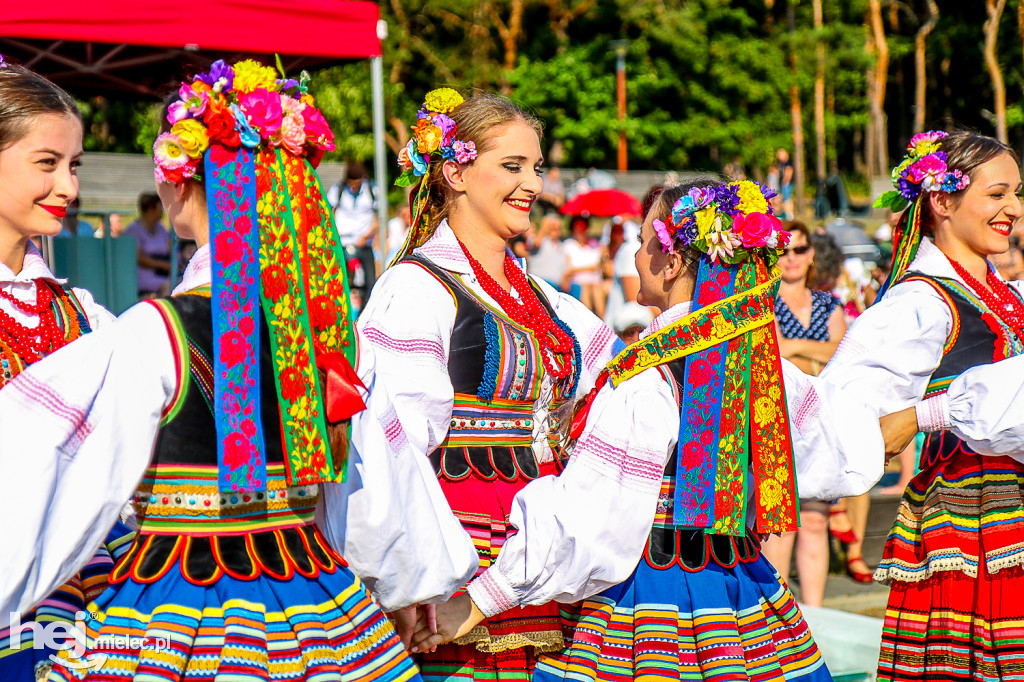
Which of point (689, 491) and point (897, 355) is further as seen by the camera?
point (897, 355)

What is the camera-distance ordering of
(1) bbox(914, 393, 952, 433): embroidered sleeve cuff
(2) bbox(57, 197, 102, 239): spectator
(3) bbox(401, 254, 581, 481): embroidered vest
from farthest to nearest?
1. (2) bbox(57, 197, 102, 239): spectator
2. (1) bbox(914, 393, 952, 433): embroidered sleeve cuff
3. (3) bbox(401, 254, 581, 481): embroidered vest

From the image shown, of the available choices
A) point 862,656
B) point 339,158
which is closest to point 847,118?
point 339,158

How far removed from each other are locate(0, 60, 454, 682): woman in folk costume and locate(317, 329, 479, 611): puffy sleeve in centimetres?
7

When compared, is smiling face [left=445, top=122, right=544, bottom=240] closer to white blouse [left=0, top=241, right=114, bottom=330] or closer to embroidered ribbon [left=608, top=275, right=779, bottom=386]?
embroidered ribbon [left=608, top=275, right=779, bottom=386]

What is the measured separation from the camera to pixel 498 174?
2.86m

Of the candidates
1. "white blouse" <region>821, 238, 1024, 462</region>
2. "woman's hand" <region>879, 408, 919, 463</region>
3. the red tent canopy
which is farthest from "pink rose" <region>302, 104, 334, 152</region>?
the red tent canopy

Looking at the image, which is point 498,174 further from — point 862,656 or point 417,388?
point 862,656

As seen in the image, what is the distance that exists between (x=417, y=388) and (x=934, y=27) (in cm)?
3341

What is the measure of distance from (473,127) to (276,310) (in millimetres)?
1105

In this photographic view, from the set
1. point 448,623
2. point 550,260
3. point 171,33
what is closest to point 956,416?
point 448,623

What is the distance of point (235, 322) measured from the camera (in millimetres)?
1926

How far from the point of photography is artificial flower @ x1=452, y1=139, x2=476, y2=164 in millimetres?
2869

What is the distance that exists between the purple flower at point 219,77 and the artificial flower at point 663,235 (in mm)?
1062

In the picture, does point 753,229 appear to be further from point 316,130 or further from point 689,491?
point 316,130
